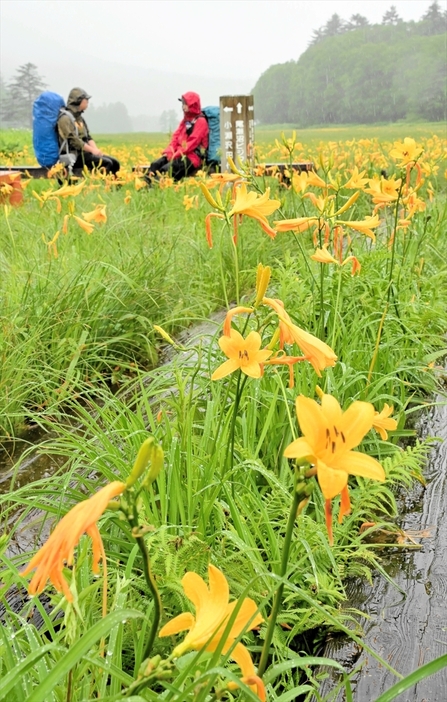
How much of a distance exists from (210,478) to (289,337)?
0.51 metres

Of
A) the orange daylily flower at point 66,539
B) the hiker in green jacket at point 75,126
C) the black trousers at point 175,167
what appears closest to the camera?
the orange daylily flower at point 66,539

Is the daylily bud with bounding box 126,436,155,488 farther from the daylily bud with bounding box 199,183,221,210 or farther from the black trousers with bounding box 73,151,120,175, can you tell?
the black trousers with bounding box 73,151,120,175

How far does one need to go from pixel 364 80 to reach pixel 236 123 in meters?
34.8

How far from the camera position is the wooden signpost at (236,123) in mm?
6355

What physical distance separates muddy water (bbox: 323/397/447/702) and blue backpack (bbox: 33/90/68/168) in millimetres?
7355

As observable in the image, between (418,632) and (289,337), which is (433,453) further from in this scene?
(289,337)

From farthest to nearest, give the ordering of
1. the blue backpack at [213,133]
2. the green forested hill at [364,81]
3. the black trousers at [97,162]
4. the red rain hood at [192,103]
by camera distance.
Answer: the green forested hill at [364,81] < the blue backpack at [213,133] < the black trousers at [97,162] < the red rain hood at [192,103]

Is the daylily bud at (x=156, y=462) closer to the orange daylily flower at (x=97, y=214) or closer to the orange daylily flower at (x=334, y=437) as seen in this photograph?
the orange daylily flower at (x=334, y=437)

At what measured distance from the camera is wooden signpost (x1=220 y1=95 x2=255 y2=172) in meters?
6.36

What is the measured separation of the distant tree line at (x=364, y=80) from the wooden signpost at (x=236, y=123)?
72.0 ft

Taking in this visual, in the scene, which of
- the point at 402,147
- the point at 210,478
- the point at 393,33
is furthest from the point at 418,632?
the point at 393,33

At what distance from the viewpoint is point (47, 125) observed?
7.79 m

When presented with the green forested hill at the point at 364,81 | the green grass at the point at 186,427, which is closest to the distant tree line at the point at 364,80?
the green forested hill at the point at 364,81

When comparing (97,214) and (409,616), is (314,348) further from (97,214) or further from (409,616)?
(97,214)
